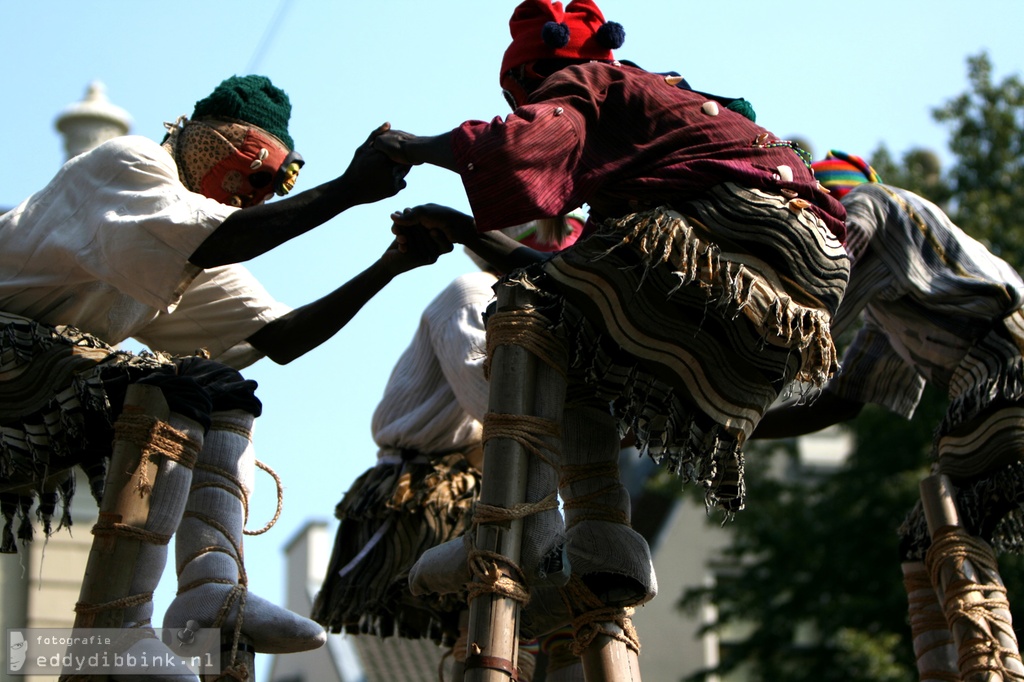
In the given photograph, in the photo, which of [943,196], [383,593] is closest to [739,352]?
[383,593]

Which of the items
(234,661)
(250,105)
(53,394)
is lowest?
(234,661)

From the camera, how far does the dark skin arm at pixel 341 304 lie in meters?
4.65

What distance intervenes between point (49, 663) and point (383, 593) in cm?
166

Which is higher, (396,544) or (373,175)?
(373,175)

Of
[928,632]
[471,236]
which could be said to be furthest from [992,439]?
[471,236]

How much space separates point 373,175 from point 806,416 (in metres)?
1.91

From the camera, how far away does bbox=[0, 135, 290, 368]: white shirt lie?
4117 millimetres

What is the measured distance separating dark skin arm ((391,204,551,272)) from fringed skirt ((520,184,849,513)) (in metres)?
0.53

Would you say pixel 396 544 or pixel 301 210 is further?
pixel 396 544

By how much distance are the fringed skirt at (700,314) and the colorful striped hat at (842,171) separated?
3.92 ft

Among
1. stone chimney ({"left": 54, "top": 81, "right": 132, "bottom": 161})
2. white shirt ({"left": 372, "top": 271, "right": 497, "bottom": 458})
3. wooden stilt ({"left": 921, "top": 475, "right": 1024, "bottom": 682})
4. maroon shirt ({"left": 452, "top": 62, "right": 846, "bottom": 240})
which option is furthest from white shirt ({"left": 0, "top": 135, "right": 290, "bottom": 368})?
stone chimney ({"left": 54, "top": 81, "right": 132, "bottom": 161})

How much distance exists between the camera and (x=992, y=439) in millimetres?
4730

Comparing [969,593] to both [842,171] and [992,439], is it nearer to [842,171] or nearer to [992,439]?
[992,439]

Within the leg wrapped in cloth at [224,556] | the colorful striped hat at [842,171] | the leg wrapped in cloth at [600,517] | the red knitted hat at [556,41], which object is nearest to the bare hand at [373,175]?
the red knitted hat at [556,41]
